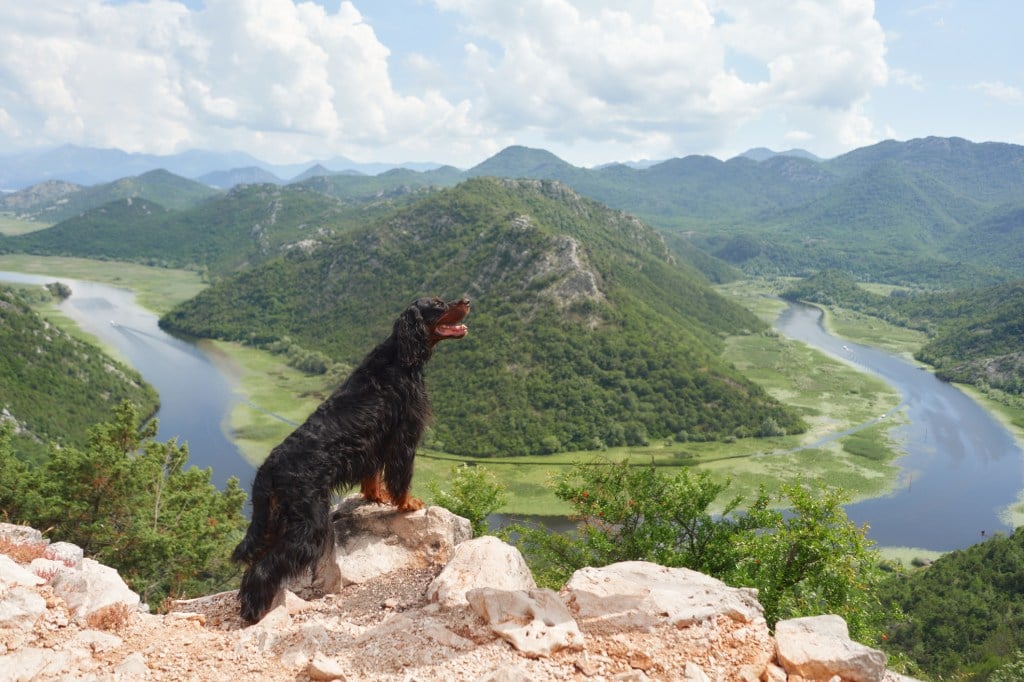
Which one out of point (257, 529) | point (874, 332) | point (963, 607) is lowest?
point (963, 607)

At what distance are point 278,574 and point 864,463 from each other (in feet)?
230

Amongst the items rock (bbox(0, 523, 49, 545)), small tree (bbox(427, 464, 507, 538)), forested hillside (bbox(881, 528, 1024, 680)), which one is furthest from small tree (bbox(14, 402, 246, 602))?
forested hillside (bbox(881, 528, 1024, 680))

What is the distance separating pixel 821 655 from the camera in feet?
18.0

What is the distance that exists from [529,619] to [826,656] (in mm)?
2910

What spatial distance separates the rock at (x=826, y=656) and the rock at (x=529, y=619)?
2084mm

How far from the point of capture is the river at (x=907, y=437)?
5200cm

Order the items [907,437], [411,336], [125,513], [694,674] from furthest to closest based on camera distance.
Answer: [907,437]
[125,513]
[411,336]
[694,674]

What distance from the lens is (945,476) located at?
196ft

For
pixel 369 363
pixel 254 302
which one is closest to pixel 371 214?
pixel 254 302

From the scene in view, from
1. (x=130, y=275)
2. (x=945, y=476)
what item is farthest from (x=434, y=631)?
(x=130, y=275)

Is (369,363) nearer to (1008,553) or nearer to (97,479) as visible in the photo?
(97,479)

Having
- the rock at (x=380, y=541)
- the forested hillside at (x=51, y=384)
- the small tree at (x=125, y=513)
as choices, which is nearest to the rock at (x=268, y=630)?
the rock at (x=380, y=541)

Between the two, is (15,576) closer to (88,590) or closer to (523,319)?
(88,590)

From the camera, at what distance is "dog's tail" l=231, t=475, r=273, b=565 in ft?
21.3
